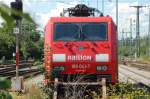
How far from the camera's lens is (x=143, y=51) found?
513 feet

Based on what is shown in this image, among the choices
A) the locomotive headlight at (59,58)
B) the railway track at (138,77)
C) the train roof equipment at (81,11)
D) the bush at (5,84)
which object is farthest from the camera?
the railway track at (138,77)

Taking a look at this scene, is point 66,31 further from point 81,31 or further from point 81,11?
point 81,11

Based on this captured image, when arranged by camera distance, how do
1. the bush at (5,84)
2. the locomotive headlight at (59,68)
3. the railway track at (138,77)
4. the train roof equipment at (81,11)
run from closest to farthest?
the bush at (5,84) → the locomotive headlight at (59,68) → the train roof equipment at (81,11) → the railway track at (138,77)

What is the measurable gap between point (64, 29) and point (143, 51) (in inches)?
5589

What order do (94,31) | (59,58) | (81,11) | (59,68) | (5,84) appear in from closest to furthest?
1. (5,84)
2. (59,58)
3. (59,68)
4. (94,31)
5. (81,11)

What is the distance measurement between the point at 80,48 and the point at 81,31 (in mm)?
550

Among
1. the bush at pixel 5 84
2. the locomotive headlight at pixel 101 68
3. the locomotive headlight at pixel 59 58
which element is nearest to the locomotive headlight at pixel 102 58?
the locomotive headlight at pixel 101 68

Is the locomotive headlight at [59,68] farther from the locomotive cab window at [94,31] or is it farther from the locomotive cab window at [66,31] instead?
the locomotive cab window at [94,31]

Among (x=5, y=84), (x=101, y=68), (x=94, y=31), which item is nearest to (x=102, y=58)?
(x=101, y=68)

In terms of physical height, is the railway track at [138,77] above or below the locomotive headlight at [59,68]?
below

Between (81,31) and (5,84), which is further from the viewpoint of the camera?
(81,31)

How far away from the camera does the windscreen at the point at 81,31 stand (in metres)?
15.9

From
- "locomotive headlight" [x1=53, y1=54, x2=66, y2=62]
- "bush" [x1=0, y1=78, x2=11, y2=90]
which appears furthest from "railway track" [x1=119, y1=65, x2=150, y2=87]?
"bush" [x1=0, y1=78, x2=11, y2=90]

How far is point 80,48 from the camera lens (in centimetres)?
1585
